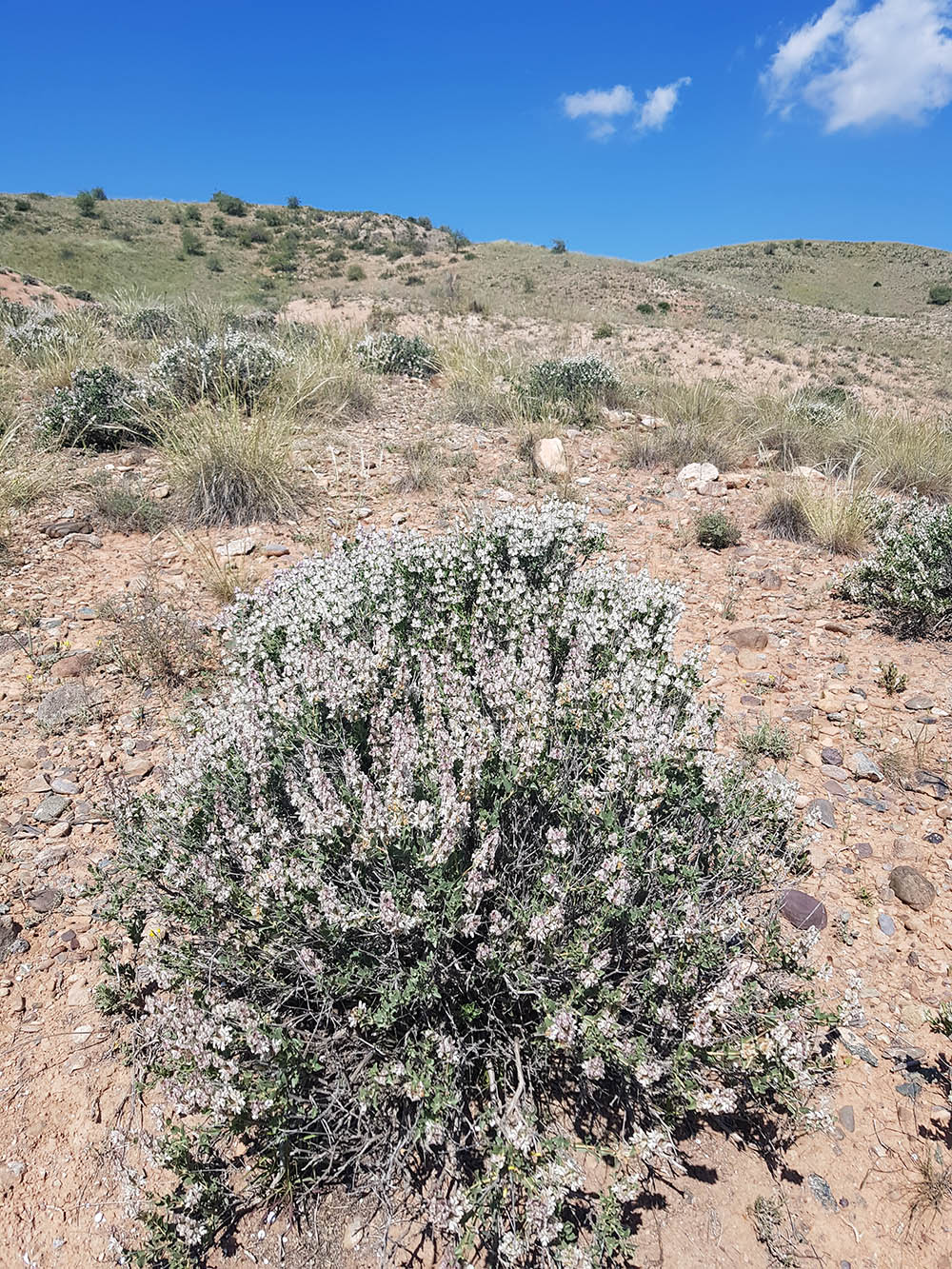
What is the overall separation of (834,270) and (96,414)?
198 feet

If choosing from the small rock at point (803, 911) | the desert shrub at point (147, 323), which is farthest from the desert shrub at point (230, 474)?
the desert shrub at point (147, 323)

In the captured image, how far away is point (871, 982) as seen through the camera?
230cm

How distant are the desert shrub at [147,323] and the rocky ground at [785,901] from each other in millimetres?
5059

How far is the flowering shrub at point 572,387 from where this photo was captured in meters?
7.61

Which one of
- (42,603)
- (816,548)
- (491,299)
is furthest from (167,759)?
(491,299)

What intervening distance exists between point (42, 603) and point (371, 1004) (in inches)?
136

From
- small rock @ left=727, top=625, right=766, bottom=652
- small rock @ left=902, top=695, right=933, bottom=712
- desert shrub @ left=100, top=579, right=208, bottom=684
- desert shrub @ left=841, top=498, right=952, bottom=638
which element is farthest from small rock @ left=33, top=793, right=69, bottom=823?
desert shrub @ left=841, top=498, right=952, bottom=638

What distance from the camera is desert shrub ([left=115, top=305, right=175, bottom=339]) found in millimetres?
8750

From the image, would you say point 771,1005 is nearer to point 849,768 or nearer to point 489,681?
point 489,681

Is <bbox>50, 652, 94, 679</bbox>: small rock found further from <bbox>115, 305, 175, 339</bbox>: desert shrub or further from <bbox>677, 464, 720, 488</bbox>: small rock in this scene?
<bbox>115, 305, 175, 339</bbox>: desert shrub

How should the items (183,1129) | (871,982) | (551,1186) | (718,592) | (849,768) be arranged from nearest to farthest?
(551,1186) → (183,1129) → (871,982) → (849,768) → (718,592)

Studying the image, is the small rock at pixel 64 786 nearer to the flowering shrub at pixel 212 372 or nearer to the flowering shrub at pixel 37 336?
the flowering shrub at pixel 212 372

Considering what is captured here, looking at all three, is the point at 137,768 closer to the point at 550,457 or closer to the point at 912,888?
the point at 912,888

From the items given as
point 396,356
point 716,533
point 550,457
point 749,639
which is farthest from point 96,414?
point 749,639
